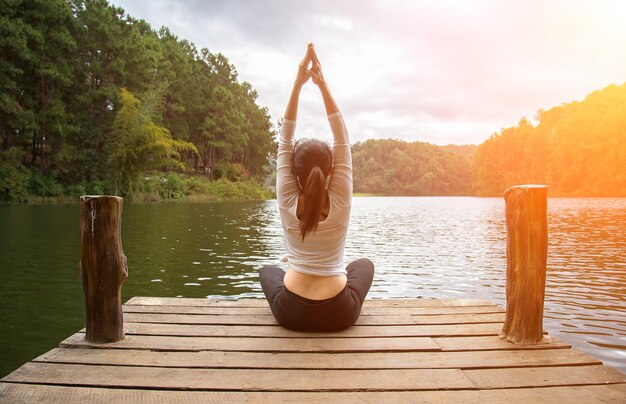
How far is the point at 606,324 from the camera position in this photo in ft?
15.2

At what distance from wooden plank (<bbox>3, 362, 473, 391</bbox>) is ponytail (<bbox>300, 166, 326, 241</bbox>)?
781 mm

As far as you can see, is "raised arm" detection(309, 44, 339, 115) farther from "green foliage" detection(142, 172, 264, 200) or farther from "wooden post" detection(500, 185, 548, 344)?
"green foliage" detection(142, 172, 264, 200)

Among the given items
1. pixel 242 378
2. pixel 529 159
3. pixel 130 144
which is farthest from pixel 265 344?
pixel 529 159

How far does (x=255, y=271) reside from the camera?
729 cm

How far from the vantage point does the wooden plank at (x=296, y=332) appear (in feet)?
9.11

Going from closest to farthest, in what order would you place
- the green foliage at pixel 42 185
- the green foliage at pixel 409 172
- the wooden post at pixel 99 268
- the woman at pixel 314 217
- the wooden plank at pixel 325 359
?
1. the wooden plank at pixel 325 359
2. the woman at pixel 314 217
3. the wooden post at pixel 99 268
4. the green foliage at pixel 42 185
5. the green foliage at pixel 409 172

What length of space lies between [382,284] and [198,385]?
4.88 meters

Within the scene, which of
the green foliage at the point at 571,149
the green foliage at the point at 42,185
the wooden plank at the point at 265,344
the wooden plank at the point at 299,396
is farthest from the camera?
the green foliage at the point at 571,149

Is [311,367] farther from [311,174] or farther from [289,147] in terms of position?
[289,147]

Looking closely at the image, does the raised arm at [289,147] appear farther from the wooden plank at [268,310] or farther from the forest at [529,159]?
the forest at [529,159]

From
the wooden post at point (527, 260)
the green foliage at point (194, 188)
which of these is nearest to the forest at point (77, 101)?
the green foliage at point (194, 188)

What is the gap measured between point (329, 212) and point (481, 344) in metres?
1.24

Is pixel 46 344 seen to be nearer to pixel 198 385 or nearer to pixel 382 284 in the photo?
pixel 198 385

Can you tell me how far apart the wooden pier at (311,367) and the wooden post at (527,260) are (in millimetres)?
111
